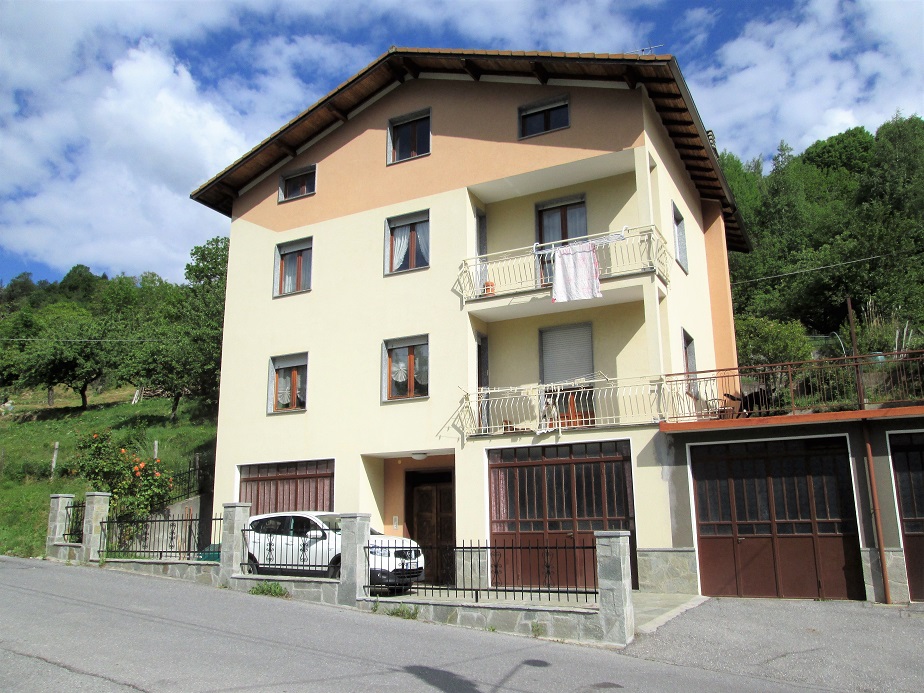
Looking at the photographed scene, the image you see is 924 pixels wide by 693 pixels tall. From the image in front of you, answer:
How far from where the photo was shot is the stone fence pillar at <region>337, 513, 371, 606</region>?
12484 millimetres

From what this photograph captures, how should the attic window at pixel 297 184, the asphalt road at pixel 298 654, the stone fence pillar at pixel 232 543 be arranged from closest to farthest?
the asphalt road at pixel 298 654 → the stone fence pillar at pixel 232 543 → the attic window at pixel 297 184

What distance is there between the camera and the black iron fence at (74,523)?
697 inches

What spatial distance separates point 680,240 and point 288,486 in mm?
11156

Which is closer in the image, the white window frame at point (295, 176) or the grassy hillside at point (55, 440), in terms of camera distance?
the white window frame at point (295, 176)

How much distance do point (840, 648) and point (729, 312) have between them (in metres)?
12.4

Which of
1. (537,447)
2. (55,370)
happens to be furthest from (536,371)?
(55,370)

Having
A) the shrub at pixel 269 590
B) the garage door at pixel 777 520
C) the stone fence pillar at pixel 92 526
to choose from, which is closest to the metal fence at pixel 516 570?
the shrub at pixel 269 590

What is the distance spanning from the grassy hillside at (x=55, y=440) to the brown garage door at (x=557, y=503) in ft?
35.9

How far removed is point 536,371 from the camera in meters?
17.0

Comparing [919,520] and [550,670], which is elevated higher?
[919,520]

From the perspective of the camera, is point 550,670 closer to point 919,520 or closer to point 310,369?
point 919,520

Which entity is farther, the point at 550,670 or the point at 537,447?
the point at 537,447

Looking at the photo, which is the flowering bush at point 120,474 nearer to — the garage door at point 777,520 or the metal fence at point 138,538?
the metal fence at point 138,538

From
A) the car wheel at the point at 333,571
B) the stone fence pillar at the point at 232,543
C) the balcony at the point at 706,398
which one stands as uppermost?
the balcony at the point at 706,398
